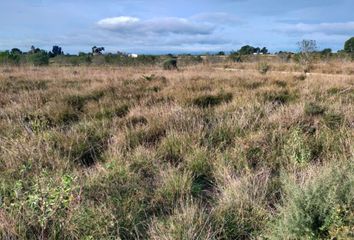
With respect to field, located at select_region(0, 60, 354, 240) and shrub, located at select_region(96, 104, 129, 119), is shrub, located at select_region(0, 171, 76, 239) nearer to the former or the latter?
field, located at select_region(0, 60, 354, 240)

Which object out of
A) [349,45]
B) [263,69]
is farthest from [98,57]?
[349,45]

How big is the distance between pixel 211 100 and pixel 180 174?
19.1 ft

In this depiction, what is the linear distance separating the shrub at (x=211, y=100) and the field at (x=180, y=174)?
1.17 meters

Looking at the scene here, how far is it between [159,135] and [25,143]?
2054mm

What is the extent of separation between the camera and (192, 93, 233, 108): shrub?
9601 millimetres

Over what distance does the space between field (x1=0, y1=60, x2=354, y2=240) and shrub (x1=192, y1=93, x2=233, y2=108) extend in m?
1.17

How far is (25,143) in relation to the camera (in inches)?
200

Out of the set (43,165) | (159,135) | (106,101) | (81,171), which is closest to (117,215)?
(81,171)

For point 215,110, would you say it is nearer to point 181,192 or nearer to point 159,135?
point 159,135

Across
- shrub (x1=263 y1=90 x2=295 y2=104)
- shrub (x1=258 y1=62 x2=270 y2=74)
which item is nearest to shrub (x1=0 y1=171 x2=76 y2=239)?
shrub (x1=263 y1=90 x2=295 y2=104)

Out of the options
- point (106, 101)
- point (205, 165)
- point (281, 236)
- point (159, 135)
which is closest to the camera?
point (281, 236)

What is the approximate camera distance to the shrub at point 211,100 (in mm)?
9601

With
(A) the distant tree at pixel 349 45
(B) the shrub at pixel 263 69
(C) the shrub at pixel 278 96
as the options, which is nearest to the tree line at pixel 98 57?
(A) the distant tree at pixel 349 45

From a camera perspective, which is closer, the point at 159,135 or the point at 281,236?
the point at 281,236
